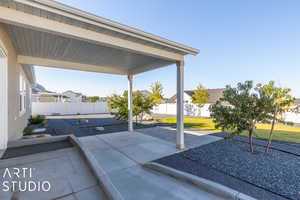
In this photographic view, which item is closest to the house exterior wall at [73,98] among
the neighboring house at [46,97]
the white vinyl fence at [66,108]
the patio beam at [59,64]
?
the neighboring house at [46,97]

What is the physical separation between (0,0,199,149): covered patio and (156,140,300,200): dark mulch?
1070 mm

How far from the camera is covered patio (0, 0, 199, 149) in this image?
82.7 inches

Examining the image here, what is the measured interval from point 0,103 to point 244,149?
7511mm

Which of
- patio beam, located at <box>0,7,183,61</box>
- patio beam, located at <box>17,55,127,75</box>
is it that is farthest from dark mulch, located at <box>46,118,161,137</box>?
patio beam, located at <box>0,7,183,61</box>

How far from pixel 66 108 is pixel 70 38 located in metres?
18.6

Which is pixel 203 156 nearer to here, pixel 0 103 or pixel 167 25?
pixel 0 103

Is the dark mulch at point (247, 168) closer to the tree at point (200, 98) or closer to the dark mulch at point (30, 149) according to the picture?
the dark mulch at point (30, 149)

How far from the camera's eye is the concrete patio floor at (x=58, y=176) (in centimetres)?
182

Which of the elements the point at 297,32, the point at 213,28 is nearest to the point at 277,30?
the point at 297,32

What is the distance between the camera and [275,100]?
3.70 meters

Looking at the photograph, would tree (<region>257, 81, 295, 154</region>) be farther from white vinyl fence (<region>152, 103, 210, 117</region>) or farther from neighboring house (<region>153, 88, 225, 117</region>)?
white vinyl fence (<region>152, 103, 210, 117</region>)

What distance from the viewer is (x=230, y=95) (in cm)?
397

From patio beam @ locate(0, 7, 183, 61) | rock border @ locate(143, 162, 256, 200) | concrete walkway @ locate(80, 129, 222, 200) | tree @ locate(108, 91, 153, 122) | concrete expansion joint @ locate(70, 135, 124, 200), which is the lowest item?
concrete walkway @ locate(80, 129, 222, 200)

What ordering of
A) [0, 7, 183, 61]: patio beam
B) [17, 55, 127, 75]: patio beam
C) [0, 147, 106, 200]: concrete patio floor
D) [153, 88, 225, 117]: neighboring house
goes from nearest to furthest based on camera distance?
[0, 147, 106, 200]: concrete patio floor
[0, 7, 183, 61]: patio beam
[17, 55, 127, 75]: patio beam
[153, 88, 225, 117]: neighboring house
